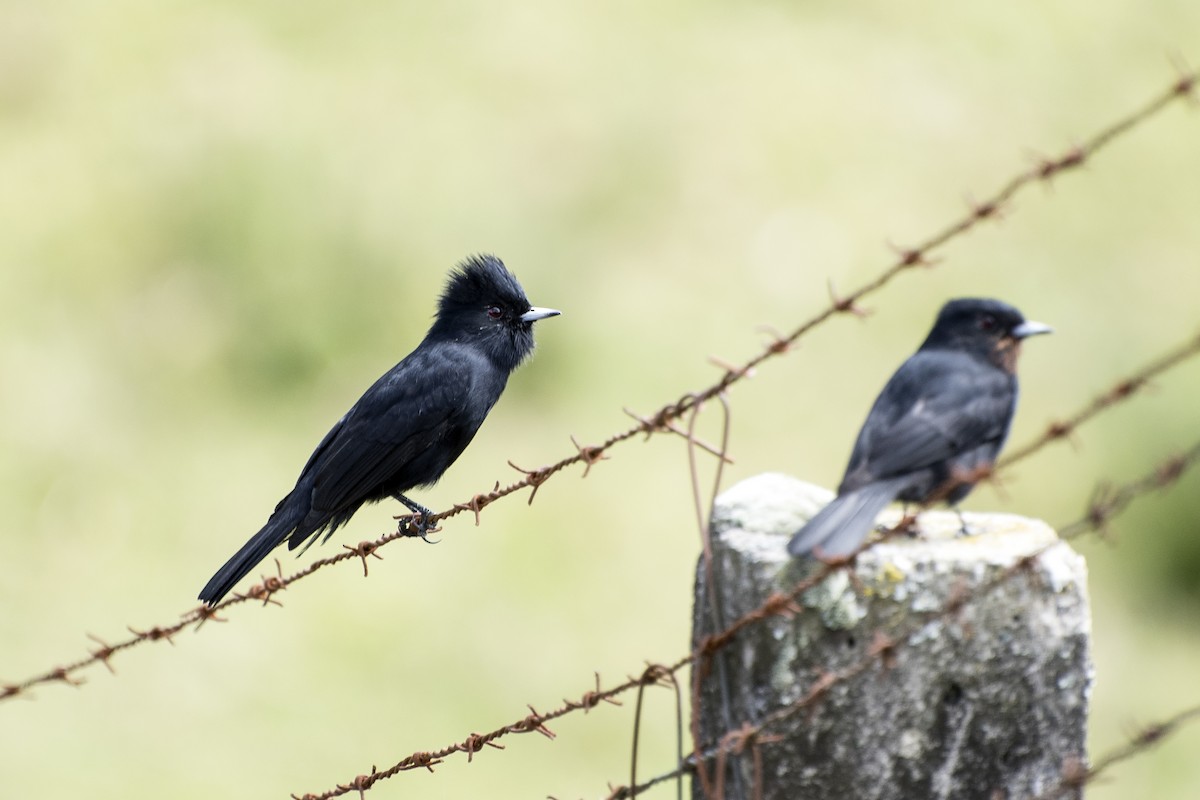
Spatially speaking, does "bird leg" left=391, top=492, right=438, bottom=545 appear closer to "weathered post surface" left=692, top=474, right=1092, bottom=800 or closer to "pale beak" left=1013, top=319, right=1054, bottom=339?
"pale beak" left=1013, top=319, right=1054, bottom=339

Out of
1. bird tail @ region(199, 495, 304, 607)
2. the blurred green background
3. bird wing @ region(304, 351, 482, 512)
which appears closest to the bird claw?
bird wing @ region(304, 351, 482, 512)

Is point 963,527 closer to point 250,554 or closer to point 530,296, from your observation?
point 250,554

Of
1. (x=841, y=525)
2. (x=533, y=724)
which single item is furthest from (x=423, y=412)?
(x=841, y=525)

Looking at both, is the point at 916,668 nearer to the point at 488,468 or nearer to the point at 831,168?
the point at 488,468

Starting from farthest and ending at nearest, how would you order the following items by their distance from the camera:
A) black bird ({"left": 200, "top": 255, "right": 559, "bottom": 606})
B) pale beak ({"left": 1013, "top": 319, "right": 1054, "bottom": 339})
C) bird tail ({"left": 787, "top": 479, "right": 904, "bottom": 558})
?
black bird ({"left": 200, "top": 255, "right": 559, "bottom": 606}) → pale beak ({"left": 1013, "top": 319, "right": 1054, "bottom": 339}) → bird tail ({"left": 787, "top": 479, "right": 904, "bottom": 558})

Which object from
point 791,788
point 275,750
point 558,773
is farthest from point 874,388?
point 791,788

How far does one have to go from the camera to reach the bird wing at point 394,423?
16.4 feet

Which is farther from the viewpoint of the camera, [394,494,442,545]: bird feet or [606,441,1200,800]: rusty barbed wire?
[394,494,442,545]: bird feet

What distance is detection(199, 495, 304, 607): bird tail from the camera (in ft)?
14.8

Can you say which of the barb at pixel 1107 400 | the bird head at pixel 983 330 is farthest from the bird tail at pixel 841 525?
the bird head at pixel 983 330

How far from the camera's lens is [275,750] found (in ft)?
31.1

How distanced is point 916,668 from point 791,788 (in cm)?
31

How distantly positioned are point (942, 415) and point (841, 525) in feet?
1.81

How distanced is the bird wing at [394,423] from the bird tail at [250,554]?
16cm
